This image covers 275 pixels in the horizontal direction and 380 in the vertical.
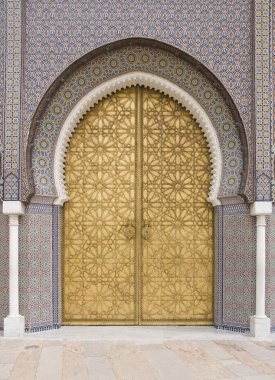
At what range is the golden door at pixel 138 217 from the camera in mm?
5344

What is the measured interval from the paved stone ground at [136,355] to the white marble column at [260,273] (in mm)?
153

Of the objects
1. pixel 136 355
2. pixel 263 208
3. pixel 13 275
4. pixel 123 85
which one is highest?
pixel 123 85

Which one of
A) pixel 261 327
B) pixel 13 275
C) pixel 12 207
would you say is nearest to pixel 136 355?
pixel 261 327

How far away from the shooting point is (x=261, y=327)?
4.91 m

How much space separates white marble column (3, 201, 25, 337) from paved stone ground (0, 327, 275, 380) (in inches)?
5.5

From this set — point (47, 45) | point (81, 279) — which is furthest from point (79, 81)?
point (81, 279)

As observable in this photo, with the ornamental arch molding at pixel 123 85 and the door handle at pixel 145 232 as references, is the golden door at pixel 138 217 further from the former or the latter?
the ornamental arch molding at pixel 123 85

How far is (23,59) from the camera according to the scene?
506 centimetres

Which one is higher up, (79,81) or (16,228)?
(79,81)

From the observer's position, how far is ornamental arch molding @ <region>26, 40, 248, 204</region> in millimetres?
5188

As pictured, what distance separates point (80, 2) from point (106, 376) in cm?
375

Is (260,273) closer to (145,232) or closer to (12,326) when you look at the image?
(145,232)

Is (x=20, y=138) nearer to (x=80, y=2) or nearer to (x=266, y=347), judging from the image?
(x=80, y=2)

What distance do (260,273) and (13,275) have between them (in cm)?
255
